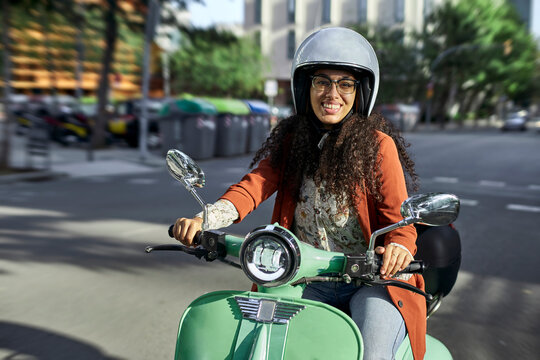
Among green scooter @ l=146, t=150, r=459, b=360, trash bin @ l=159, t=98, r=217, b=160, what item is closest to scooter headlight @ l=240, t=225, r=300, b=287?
green scooter @ l=146, t=150, r=459, b=360

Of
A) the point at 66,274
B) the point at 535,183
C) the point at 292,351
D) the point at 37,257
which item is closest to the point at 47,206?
A: the point at 37,257

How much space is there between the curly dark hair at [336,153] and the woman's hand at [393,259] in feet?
1.08

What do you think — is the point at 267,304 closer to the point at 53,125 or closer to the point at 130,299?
the point at 130,299

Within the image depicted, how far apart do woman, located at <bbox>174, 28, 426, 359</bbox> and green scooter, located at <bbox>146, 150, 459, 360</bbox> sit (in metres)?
0.23

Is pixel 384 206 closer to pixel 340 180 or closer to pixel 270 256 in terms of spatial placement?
pixel 340 180

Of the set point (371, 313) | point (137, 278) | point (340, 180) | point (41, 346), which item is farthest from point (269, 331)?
point (137, 278)

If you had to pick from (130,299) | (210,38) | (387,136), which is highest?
(210,38)

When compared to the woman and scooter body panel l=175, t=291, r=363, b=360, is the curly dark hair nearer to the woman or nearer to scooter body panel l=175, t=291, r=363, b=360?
the woman

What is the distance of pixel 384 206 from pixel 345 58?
53cm

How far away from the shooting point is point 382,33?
152 ft

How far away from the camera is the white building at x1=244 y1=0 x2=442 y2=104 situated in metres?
57.3

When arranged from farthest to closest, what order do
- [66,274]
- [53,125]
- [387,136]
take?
1. [53,125]
2. [66,274]
3. [387,136]

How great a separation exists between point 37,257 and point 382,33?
43295 mm

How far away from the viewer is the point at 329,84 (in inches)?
89.1
